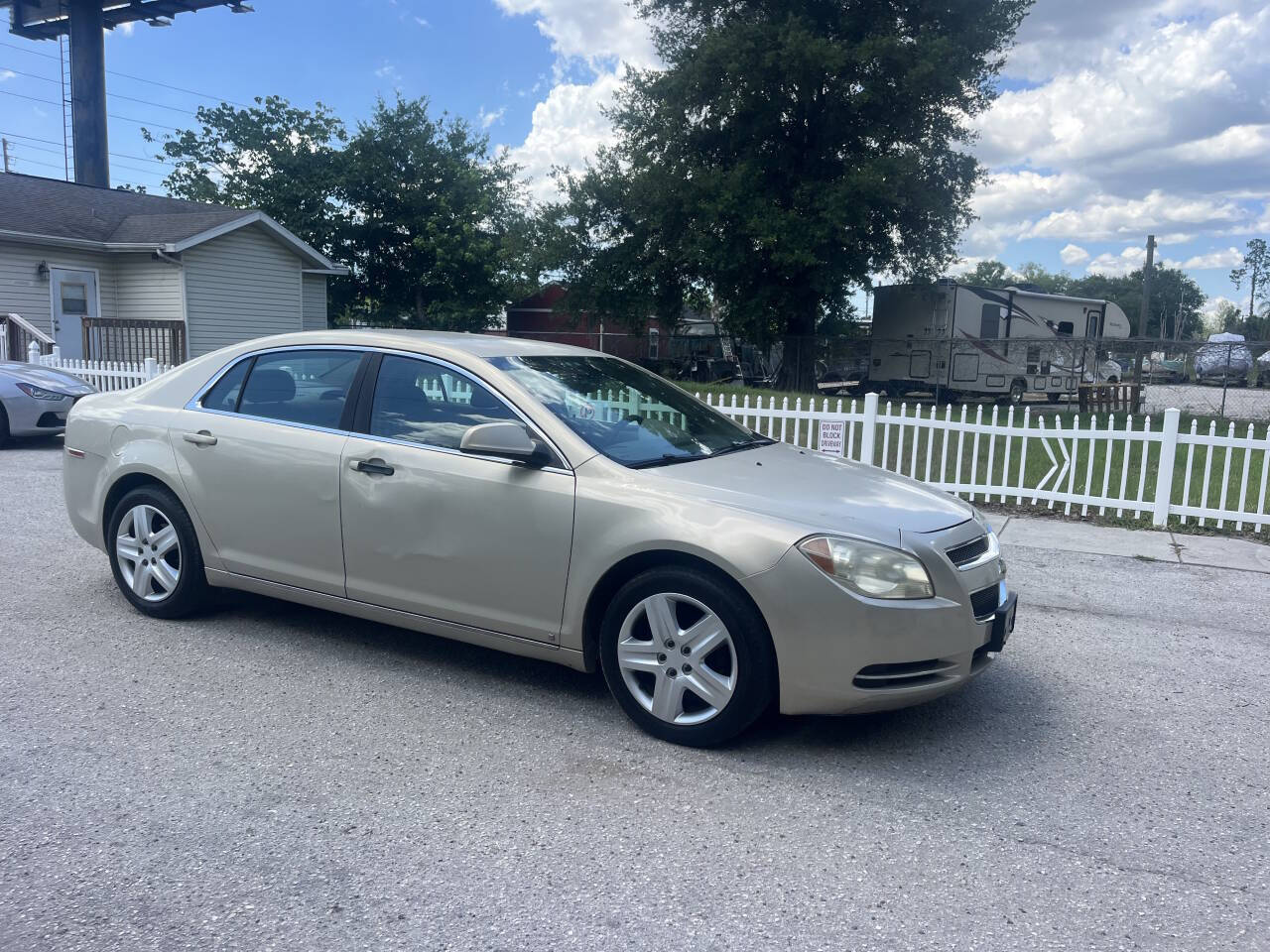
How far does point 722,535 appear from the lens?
12.0 feet

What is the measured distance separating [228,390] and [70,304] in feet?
66.6

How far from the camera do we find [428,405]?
4473 mm

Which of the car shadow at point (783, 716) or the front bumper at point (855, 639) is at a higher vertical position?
the front bumper at point (855, 639)

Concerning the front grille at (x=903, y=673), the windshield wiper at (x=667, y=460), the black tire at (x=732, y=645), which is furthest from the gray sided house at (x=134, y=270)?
the front grille at (x=903, y=673)

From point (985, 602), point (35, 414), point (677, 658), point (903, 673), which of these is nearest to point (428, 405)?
point (677, 658)

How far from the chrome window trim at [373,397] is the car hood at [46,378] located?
8.22 meters

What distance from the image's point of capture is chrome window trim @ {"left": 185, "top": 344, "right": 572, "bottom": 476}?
4137 mm

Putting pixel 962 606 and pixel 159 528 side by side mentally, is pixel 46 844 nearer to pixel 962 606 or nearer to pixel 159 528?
pixel 159 528

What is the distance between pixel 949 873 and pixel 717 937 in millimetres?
808

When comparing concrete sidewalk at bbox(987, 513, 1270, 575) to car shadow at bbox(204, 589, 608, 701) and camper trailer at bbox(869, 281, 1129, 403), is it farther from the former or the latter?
camper trailer at bbox(869, 281, 1129, 403)

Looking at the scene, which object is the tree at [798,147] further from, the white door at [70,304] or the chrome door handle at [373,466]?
the chrome door handle at [373,466]

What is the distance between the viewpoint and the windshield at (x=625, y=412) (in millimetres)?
4266

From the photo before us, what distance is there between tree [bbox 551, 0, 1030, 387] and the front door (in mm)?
21818

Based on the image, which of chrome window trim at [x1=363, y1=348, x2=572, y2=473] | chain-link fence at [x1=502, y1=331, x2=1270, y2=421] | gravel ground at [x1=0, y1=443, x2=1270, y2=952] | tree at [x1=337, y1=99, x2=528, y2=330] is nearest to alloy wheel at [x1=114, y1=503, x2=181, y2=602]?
gravel ground at [x1=0, y1=443, x2=1270, y2=952]
